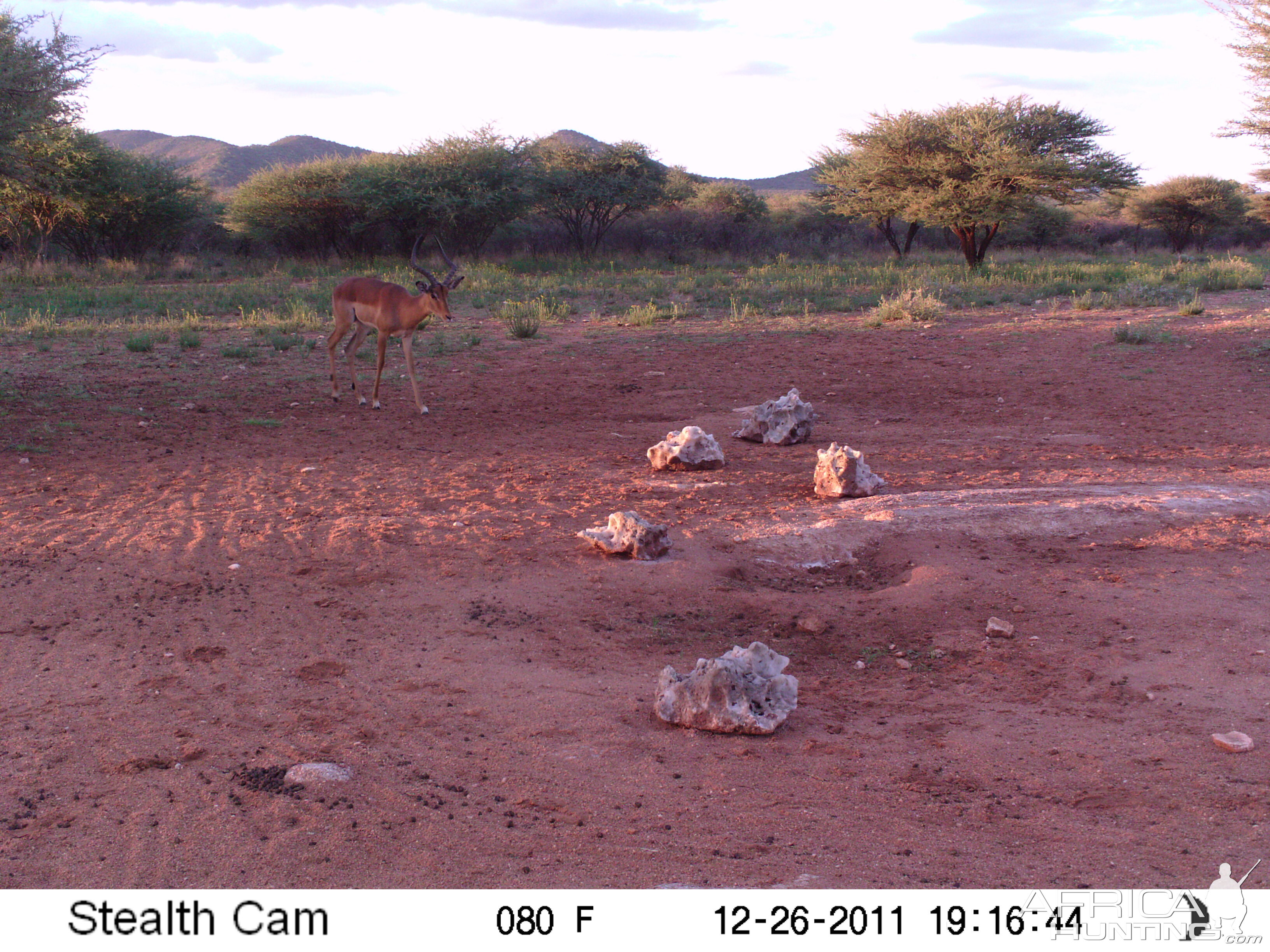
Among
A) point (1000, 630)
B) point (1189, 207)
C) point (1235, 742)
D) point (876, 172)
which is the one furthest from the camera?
point (1189, 207)

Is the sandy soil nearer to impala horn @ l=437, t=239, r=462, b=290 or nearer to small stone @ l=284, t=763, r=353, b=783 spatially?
small stone @ l=284, t=763, r=353, b=783

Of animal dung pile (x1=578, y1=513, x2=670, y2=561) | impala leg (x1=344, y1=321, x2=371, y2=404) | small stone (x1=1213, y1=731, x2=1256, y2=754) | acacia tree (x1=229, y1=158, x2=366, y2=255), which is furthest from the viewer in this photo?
acacia tree (x1=229, y1=158, x2=366, y2=255)

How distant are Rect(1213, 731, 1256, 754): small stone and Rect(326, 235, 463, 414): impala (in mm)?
7327

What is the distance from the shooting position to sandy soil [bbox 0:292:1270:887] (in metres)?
2.71

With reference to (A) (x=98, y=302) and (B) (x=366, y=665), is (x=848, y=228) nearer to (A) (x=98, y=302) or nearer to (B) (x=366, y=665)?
(A) (x=98, y=302)

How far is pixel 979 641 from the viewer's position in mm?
4266

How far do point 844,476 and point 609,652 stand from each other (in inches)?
105

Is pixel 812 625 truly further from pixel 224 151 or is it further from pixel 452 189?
pixel 224 151

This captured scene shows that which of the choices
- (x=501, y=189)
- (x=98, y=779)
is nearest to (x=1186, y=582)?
(x=98, y=779)

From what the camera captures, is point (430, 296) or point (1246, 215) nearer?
point (430, 296)

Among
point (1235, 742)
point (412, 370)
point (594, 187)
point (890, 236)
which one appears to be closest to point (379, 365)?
point (412, 370)

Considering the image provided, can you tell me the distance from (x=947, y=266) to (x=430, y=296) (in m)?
17.6

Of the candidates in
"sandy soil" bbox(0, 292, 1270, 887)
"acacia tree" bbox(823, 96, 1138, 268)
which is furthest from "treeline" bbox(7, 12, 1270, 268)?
"sandy soil" bbox(0, 292, 1270, 887)

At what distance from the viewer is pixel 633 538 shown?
5133 mm
